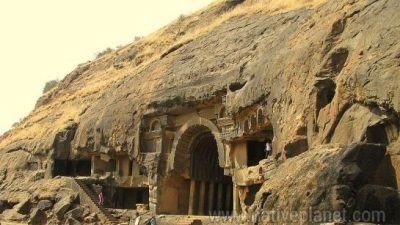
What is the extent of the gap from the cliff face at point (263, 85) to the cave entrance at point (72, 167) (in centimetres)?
87

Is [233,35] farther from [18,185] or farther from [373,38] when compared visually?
[18,185]

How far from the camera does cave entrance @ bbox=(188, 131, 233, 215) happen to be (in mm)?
27047

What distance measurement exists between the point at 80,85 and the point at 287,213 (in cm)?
3654

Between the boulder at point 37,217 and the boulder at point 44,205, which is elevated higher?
the boulder at point 44,205

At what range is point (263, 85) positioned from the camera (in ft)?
61.5

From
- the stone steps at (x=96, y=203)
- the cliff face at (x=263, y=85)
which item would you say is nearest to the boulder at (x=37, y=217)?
the stone steps at (x=96, y=203)

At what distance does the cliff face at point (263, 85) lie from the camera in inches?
517

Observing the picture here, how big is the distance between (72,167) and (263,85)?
65.4 ft

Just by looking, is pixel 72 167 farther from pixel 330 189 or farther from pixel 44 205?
pixel 330 189

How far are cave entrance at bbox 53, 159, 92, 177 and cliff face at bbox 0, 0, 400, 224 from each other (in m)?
0.87

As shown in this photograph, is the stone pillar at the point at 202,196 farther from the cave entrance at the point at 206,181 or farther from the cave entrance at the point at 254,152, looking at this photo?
the cave entrance at the point at 254,152

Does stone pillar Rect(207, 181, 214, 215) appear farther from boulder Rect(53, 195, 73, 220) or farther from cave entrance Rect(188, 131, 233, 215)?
boulder Rect(53, 195, 73, 220)

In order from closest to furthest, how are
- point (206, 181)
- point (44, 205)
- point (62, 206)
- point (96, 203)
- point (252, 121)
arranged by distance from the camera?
point (252, 121) < point (96, 203) < point (62, 206) < point (206, 181) < point (44, 205)

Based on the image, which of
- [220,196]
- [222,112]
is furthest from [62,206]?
[222,112]
